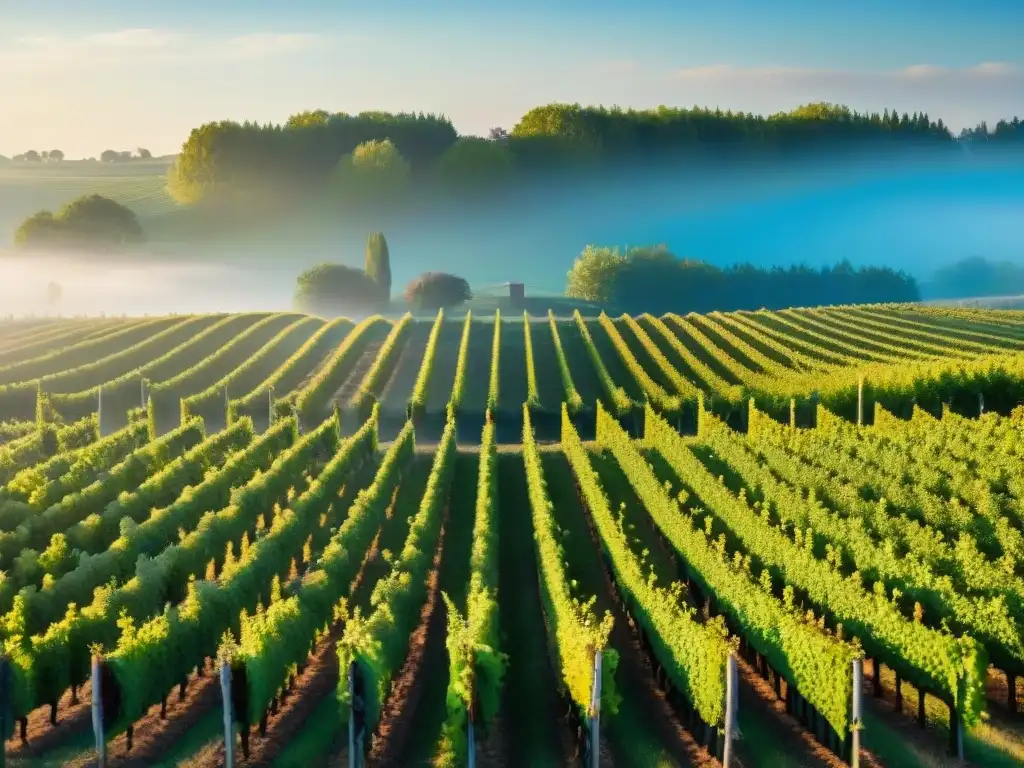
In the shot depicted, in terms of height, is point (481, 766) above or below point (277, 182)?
below

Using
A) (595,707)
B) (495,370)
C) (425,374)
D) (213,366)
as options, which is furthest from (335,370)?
(595,707)

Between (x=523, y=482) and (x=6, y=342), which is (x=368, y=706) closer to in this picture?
(x=523, y=482)

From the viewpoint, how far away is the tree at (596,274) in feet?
342

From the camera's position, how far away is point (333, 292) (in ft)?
296

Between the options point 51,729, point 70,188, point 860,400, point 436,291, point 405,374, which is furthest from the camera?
point 70,188

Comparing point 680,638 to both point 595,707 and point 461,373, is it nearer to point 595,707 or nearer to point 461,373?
point 595,707

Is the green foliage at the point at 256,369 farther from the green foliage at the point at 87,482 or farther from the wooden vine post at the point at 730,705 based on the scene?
the wooden vine post at the point at 730,705

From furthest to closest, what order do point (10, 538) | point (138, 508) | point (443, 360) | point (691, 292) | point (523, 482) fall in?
point (691, 292) < point (443, 360) < point (523, 482) < point (138, 508) < point (10, 538)

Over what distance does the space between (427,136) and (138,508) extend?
4030 inches

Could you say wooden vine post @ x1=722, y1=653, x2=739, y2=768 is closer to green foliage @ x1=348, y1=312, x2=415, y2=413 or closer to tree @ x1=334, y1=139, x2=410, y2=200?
green foliage @ x1=348, y1=312, x2=415, y2=413

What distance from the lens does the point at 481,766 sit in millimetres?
17297

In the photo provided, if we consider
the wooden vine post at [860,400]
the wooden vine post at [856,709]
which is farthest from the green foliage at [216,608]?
the wooden vine post at [860,400]

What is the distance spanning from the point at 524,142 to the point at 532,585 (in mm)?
105071

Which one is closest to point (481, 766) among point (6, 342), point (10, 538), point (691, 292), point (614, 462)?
point (10, 538)
